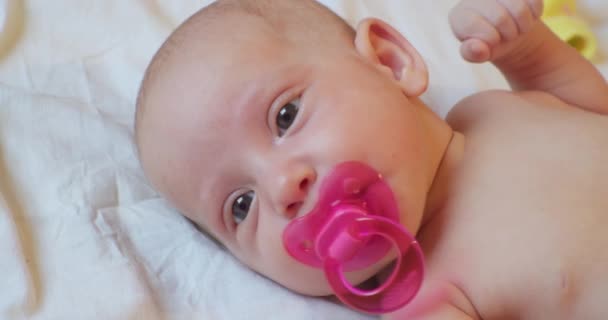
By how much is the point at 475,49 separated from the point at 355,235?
1.13 ft

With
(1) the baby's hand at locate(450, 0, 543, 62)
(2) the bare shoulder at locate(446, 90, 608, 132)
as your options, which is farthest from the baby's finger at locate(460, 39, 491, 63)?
(2) the bare shoulder at locate(446, 90, 608, 132)

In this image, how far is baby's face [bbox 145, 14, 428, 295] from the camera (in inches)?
30.9

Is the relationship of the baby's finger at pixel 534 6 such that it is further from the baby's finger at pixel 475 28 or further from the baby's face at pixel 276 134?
the baby's face at pixel 276 134

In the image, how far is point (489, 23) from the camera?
0.94 meters

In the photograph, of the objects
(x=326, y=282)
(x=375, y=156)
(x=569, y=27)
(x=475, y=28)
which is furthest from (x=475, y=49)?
(x=569, y=27)

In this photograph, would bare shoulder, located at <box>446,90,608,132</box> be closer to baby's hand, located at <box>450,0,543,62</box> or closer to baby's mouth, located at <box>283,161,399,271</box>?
baby's hand, located at <box>450,0,543,62</box>

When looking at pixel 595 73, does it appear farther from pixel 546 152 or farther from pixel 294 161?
pixel 294 161

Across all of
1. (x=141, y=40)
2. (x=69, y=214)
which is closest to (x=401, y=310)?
(x=69, y=214)

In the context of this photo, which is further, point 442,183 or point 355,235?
point 442,183

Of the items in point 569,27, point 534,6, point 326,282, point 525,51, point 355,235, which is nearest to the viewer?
point 355,235

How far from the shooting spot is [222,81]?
0.83m

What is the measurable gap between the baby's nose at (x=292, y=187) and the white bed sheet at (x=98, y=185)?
0.18 meters

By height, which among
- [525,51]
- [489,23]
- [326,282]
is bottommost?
[326,282]

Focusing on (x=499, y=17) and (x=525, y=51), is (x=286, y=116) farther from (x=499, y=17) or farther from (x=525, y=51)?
(x=525, y=51)
